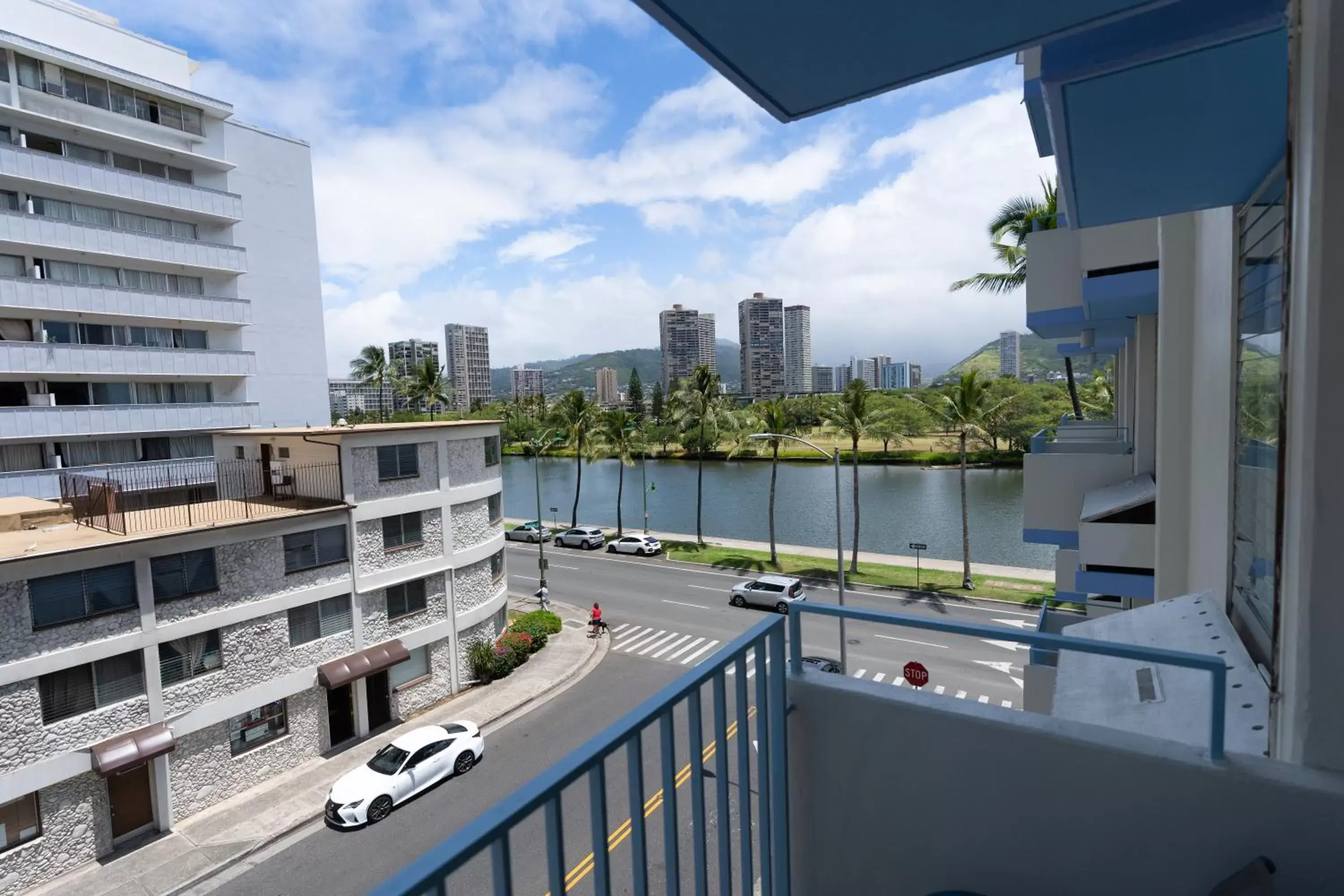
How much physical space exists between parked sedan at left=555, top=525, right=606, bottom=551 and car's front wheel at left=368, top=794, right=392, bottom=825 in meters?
22.7

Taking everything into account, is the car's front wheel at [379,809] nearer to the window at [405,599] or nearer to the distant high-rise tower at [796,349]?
the window at [405,599]

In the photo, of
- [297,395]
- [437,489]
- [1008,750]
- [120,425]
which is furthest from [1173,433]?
[297,395]

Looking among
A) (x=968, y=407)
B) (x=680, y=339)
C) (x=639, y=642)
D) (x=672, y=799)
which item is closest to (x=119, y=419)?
(x=639, y=642)

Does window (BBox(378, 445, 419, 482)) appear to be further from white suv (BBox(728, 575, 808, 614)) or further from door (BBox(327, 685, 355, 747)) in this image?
white suv (BBox(728, 575, 808, 614))

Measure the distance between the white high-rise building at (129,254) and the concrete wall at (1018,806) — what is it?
25.7 meters

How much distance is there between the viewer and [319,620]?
49.0 feet

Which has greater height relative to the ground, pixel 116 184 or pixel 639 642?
pixel 116 184

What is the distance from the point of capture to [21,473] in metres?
20.1

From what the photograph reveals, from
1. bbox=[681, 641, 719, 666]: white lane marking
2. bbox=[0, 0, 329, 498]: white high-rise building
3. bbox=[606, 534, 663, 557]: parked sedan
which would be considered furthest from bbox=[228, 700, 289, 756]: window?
bbox=[606, 534, 663, 557]: parked sedan

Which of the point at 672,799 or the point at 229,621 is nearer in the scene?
the point at 672,799

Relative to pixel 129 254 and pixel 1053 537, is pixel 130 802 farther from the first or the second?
pixel 129 254

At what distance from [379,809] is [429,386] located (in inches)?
1793

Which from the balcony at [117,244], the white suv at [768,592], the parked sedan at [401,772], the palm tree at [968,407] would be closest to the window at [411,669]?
the parked sedan at [401,772]

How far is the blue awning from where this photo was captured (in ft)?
5.46
